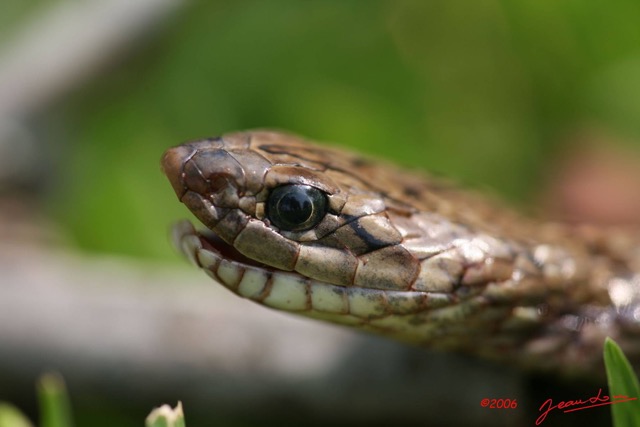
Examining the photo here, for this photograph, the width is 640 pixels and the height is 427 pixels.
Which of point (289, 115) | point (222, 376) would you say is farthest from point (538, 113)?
Result: point (222, 376)

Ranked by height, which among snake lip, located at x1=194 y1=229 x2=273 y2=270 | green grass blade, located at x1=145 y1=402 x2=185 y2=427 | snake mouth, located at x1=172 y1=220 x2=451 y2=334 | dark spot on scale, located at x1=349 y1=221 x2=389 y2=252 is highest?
dark spot on scale, located at x1=349 y1=221 x2=389 y2=252

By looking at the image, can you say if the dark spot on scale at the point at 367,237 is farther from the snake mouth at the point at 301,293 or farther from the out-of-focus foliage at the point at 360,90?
the out-of-focus foliage at the point at 360,90

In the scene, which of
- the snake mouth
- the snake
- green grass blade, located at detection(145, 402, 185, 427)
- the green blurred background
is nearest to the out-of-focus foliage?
the green blurred background

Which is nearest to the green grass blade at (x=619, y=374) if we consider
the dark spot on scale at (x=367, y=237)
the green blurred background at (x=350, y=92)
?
the dark spot on scale at (x=367, y=237)

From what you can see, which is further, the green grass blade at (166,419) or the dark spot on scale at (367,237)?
the dark spot on scale at (367,237)

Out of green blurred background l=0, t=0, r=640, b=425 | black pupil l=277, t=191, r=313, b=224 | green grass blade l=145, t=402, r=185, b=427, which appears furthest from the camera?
green blurred background l=0, t=0, r=640, b=425

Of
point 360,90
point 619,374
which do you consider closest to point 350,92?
point 360,90

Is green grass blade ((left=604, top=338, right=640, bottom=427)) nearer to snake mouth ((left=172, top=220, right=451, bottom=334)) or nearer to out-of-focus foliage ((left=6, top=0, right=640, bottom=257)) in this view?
snake mouth ((left=172, top=220, right=451, bottom=334))
